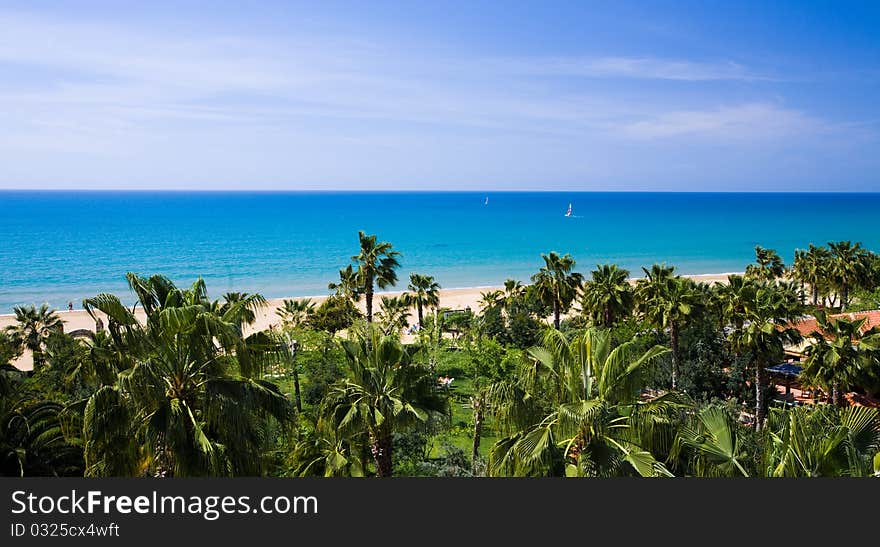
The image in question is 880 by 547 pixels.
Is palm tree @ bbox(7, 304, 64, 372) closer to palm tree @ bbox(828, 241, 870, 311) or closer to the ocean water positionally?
the ocean water

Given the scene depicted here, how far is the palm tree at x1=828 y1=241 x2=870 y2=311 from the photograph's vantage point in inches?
1678

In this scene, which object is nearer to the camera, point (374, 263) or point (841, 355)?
point (841, 355)

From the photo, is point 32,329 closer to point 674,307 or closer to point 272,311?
point 272,311

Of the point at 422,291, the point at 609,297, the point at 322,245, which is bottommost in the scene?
the point at 609,297

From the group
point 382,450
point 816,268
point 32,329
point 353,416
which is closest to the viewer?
point 353,416

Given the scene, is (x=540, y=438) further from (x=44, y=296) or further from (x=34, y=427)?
(x=44, y=296)

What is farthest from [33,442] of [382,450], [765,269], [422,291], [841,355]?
[765,269]

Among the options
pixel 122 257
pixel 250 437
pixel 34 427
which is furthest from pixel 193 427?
pixel 122 257

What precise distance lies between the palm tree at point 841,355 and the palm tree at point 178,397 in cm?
1623

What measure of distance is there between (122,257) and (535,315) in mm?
78270

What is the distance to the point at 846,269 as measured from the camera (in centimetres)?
4259

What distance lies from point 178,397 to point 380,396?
386 cm

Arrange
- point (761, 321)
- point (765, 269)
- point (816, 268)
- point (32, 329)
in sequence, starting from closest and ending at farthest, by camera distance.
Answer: point (761, 321)
point (32, 329)
point (816, 268)
point (765, 269)

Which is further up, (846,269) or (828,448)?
(846,269)
